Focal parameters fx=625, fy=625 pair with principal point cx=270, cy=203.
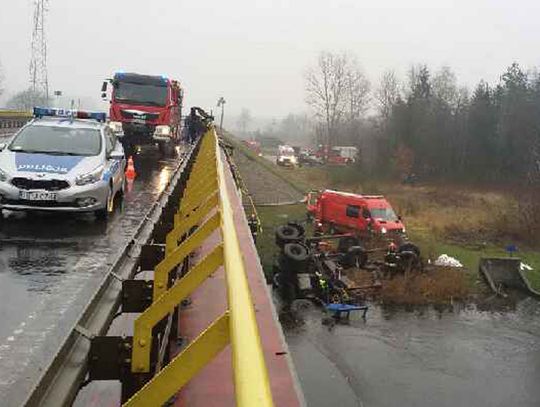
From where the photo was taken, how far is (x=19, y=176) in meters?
9.02

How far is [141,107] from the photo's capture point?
22.3m

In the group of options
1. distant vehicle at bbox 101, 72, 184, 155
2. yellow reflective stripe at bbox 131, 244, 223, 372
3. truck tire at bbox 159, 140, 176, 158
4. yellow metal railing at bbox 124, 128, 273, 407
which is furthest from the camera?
truck tire at bbox 159, 140, 176, 158

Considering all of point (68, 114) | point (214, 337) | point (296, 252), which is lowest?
point (296, 252)

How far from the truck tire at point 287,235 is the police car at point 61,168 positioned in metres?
19.2

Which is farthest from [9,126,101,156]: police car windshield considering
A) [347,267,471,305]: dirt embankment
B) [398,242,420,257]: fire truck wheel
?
[398,242,420,257]: fire truck wheel

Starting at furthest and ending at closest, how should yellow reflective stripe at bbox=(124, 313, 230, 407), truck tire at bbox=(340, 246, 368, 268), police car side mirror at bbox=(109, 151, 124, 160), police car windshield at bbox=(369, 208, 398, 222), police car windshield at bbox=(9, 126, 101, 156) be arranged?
police car windshield at bbox=(369, 208, 398, 222), truck tire at bbox=(340, 246, 368, 268), police car side mirror at bbox=(109, 151, 124, 160), police car windshield at bbox=(9, 126, 101, 156), yellow reflective stripe at bbox=(124, 313, 230, 407)

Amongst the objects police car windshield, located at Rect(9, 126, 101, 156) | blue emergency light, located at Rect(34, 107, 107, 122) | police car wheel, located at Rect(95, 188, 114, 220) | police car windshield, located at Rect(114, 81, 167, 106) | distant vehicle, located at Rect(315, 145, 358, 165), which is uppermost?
police car windshield, located at Rect(114, 81, 167, 106)

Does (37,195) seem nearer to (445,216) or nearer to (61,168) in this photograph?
(61,168)

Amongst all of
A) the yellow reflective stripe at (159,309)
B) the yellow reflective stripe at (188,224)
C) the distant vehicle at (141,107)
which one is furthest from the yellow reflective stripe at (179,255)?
the distant vehicle at (141,107)

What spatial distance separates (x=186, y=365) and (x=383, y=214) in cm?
3235

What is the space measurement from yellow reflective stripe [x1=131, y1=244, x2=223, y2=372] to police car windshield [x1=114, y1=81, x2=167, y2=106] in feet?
66.2

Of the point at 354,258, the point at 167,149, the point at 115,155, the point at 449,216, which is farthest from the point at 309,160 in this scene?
the point at 115,155

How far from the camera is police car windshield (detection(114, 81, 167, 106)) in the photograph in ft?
73.3

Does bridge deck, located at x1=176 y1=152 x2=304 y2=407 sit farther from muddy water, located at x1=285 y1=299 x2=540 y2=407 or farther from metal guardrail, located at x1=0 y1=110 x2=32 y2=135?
metal guardrail, located at x1=0 y1=110 x2=32 y2=135
